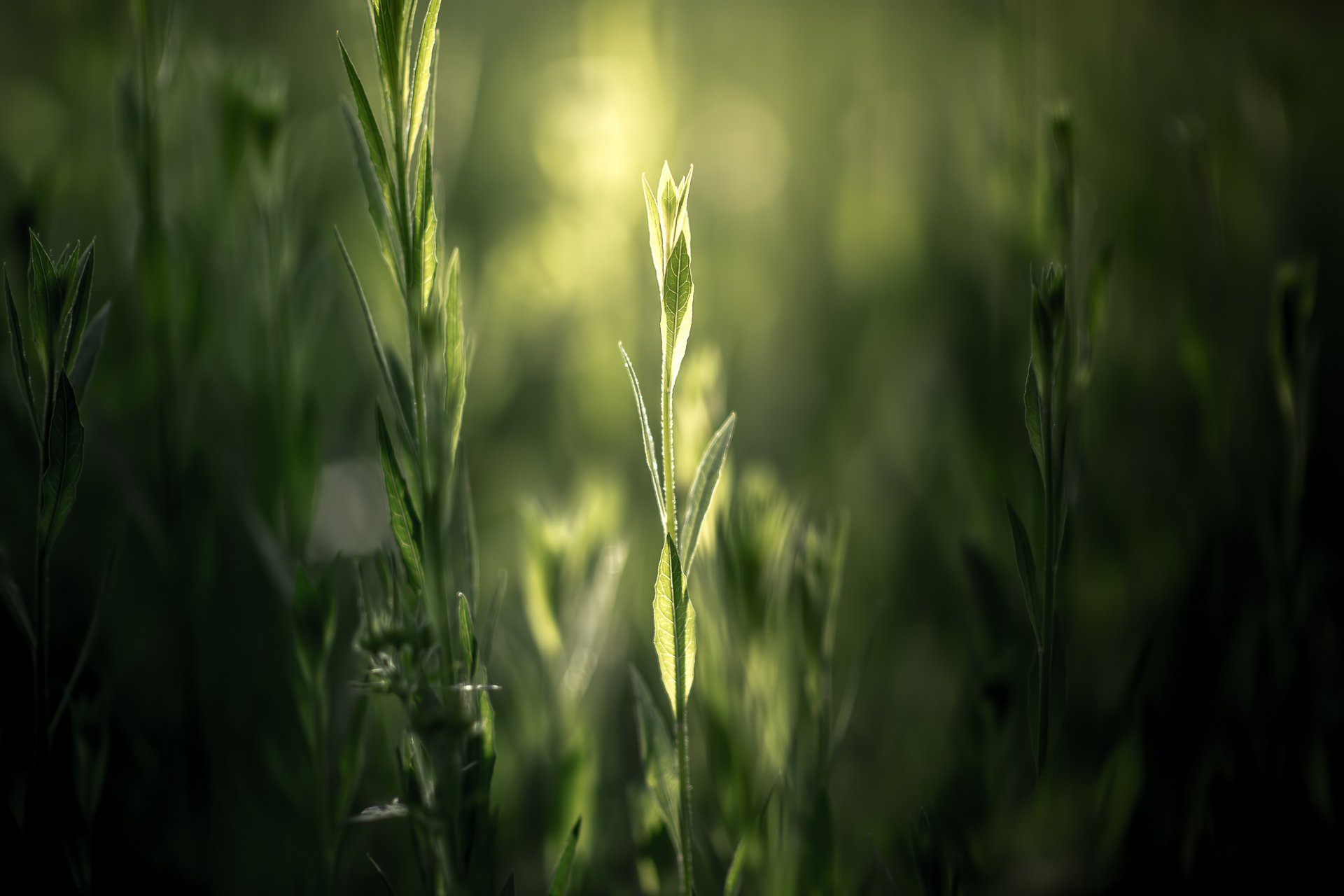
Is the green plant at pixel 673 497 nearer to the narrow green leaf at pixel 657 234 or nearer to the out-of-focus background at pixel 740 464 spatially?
the narrow green leaf at pixel 657 234

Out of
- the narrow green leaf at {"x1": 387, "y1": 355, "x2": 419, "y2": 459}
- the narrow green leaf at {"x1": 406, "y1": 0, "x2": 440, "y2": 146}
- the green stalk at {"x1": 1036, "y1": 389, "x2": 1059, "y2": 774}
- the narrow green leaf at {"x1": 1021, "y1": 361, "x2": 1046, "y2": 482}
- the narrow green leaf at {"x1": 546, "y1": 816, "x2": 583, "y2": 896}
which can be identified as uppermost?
the narrow green leaf at {"x1": 406, "y1": 0, "x2": 440, "y2": 146}

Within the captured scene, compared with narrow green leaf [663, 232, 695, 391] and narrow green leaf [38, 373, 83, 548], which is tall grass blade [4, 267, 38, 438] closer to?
narrow green leaf [38, 373, 83, 548]

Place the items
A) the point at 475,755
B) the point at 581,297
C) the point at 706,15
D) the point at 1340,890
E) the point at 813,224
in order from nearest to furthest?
the point at 475,755, the point at 1340,890, the point at 581,297, the point at 813,224, the point at 706,15

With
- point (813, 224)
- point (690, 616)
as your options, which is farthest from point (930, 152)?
point (690, 616)

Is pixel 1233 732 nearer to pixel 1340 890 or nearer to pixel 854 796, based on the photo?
pixel 1340 890

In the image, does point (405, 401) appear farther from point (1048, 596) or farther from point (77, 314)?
point (1048, 596)

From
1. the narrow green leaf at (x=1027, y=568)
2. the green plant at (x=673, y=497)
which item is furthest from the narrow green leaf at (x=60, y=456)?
the narrow green leaf at (x=1027, y=568)

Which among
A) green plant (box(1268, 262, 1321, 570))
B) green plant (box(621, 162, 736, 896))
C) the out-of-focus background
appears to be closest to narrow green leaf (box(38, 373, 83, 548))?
the out-of-focus background
